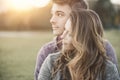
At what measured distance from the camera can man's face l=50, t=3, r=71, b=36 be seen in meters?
5.11

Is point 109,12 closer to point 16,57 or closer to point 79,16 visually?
point 16,57

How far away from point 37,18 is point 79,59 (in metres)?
28.2

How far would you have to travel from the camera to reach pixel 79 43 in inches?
159

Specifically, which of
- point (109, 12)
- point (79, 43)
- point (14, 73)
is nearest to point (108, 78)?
point (79, 43)

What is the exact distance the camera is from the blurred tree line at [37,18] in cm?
3067

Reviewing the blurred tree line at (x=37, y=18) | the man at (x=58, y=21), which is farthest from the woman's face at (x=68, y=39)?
the blurred tree line at (x=37, y=18)

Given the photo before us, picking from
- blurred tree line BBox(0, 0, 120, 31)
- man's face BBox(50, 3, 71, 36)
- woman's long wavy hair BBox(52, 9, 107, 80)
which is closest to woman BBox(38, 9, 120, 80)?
woman's long wavy hair BBox(52, 9, 107, 80)

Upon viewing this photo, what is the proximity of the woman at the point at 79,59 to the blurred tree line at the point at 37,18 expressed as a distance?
85.2ft

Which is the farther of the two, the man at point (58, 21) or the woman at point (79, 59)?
the man at point (58, 21)

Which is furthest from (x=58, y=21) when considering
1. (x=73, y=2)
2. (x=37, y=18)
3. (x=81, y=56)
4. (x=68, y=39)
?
(x=37, y=18)

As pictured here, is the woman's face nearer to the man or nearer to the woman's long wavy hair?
the woman's long wavy hair

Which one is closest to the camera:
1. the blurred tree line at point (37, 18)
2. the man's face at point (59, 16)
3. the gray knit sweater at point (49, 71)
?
the gray knit sweater at point (49, 71)

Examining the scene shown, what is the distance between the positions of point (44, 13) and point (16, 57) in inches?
793

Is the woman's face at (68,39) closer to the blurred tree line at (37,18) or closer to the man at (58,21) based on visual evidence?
the man at (58,21)
